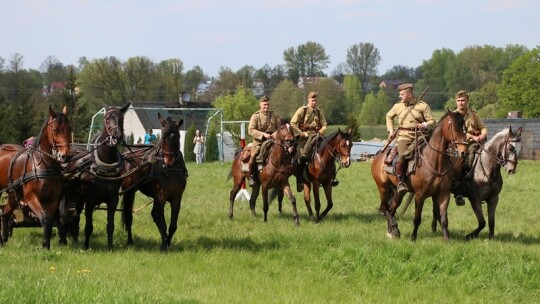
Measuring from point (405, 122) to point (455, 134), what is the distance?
151 cm

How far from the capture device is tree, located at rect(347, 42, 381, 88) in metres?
131

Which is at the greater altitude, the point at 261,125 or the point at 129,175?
the point at 261,125

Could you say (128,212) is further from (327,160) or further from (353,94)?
(353,94)

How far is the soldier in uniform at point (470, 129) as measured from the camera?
15078 millimetres

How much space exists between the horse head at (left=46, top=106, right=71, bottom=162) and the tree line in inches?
1692

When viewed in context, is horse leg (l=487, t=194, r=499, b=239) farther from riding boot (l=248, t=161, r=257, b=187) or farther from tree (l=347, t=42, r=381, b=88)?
tree (l=347, t=42, r=381, b=88)

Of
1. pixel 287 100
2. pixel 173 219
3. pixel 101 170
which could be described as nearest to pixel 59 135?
pixel 101 170

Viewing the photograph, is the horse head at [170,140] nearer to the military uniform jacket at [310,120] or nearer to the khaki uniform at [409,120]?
the khaki uniform at [409,120]

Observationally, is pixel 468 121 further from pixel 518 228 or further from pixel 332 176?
pixel 332 176

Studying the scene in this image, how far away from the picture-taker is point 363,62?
132m

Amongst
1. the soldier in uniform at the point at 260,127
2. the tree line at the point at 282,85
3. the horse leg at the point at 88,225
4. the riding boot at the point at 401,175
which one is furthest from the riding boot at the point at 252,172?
the tree line at the point at 282,85

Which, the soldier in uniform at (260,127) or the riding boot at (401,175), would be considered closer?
the riding boot at (401,175)

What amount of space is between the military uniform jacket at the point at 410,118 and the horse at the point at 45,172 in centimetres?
606

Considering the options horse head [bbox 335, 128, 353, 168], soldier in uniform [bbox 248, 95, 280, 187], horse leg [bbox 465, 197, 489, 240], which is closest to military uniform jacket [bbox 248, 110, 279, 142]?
soldier in uniform [bbox 248, 95, 280, 187]
